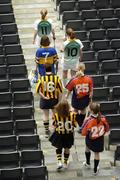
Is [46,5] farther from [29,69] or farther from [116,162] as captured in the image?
[116,162]

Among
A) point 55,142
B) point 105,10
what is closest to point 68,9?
point 105,10

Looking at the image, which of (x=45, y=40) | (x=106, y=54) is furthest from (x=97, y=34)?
(x=45, y=40)

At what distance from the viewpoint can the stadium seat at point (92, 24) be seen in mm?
15969

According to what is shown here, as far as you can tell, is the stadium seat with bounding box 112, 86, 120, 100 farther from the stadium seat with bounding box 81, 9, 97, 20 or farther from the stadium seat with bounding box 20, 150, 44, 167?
the stadium seat with bounding box 81, 9, 97, 20

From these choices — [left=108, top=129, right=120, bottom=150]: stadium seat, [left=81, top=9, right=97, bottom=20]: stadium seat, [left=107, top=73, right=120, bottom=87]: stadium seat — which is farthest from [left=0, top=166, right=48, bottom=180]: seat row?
[left=81, top=9, right=97, bottom=20]: stadium seat

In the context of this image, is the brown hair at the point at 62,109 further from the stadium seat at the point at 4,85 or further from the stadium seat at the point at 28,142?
the stadium seat at the point at 4,85

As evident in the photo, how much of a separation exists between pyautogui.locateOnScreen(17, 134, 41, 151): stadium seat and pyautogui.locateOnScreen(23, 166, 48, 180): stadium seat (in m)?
0.96

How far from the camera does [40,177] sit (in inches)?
418

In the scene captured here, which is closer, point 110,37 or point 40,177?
point 40,177

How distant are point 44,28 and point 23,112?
2.72 meters

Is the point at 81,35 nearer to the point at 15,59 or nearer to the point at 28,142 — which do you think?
the point at 15,59

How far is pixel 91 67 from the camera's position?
14117mm

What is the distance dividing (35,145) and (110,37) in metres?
5.27

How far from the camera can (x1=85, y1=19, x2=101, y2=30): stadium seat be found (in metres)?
16.0
